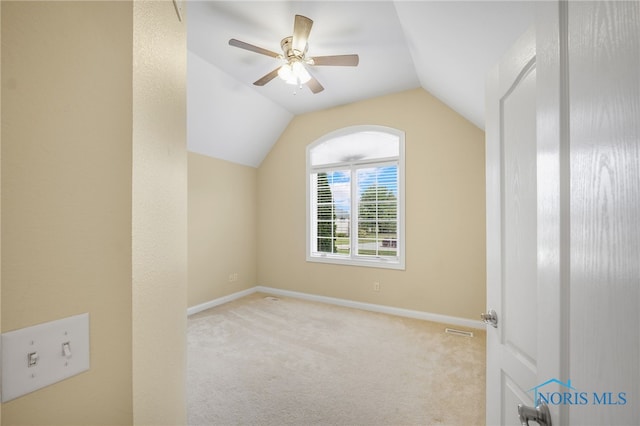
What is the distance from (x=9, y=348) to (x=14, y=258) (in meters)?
0.16

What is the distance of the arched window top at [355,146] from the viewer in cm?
379

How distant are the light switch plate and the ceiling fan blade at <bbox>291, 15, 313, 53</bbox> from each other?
6.84ft

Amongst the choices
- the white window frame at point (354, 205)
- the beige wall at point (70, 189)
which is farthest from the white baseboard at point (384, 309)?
the beige wall at point (70, 189)

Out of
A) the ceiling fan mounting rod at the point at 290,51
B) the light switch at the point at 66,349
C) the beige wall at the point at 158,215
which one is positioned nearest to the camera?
the light switch at the point at 66,349

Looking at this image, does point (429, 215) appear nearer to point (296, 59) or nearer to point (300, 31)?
point (296, 59)

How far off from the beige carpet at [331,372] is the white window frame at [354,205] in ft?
2.61

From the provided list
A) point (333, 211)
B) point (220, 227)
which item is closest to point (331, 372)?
point (333, 211)

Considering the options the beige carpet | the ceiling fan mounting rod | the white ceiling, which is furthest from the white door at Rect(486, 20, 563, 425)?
the ceiling fan mounting rod

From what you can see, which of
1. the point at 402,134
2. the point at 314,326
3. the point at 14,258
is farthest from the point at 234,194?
the point at 14,258

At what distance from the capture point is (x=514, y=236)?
3.12 feet

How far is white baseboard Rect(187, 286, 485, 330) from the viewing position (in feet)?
10.5

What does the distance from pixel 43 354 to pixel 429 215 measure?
3.54 meters

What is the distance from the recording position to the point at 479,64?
1929 mm

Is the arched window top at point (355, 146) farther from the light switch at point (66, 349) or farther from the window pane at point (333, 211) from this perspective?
the light switch at point (66, 349)
